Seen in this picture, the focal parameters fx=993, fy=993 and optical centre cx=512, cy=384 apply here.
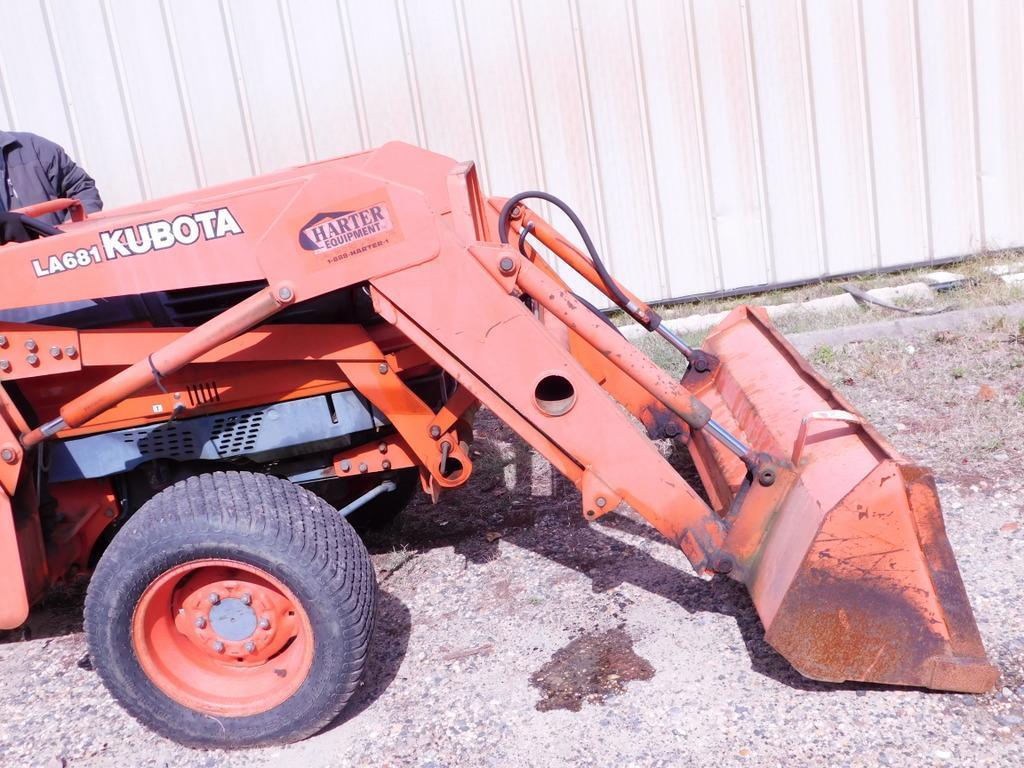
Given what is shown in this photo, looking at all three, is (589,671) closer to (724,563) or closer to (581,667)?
(581,667)

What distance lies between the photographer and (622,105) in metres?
6.85

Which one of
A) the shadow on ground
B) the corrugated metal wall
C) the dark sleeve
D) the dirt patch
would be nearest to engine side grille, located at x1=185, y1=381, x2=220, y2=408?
the shadow on ground

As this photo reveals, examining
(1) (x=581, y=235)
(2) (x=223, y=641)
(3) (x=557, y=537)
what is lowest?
(3) (x=557, y=537)

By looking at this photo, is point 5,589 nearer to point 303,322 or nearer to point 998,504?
point 303,322

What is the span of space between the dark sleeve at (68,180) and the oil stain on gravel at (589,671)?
11.5 feet

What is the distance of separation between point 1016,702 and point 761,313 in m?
2.03

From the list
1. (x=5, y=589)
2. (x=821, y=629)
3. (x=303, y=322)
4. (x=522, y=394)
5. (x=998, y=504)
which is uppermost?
(x=303, y=322)

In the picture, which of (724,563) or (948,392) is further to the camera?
(948,392)

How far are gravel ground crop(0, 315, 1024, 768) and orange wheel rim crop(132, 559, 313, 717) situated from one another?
0.61ft

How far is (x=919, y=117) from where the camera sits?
686 cm

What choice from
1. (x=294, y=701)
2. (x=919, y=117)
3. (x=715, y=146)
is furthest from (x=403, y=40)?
(x=294, y=701)

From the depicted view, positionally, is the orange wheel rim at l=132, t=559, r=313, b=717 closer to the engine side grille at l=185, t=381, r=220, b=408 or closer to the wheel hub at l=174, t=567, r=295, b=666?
the wheel hub at l=174, t=567, r=295, b=666

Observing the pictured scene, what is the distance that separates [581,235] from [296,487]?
1.36 m

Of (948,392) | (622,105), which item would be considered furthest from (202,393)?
(622,105)
